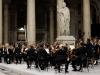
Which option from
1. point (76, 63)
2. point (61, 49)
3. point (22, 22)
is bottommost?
point (76, 63)

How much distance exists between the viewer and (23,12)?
4338 centimetres

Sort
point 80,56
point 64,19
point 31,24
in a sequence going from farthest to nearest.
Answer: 1. point 31,24
2. point 64,19
3. point 80,56

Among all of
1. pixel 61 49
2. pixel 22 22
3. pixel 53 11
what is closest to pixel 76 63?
pixel 61 49

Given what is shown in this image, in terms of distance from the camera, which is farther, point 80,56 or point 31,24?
point 31,24

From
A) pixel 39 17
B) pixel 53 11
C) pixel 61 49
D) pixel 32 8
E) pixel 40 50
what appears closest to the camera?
pixel 61 49

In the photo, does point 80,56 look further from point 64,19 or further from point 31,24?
point 31,24

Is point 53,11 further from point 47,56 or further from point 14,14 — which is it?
point 47,56

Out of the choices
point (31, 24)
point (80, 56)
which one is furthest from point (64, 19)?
point (31, 24)

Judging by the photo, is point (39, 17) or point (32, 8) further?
point (39, 17)

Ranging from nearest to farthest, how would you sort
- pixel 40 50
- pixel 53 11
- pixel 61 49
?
pixel 61 49 → pixel 40 50 → pixel 53 11

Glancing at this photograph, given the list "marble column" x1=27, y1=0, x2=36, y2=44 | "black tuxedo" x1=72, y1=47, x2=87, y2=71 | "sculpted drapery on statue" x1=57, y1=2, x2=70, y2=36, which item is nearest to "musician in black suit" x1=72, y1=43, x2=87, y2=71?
"black tuxedo" x1=72, y1=47, x2=87, y2=71

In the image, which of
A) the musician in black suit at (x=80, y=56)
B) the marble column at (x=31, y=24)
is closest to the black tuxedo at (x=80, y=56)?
the musician in black suit at (x=80, y=56)

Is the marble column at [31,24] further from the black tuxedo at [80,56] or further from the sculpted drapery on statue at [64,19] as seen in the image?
the black tuxedo at [80,56]

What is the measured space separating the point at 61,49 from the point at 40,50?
76.9 inches
